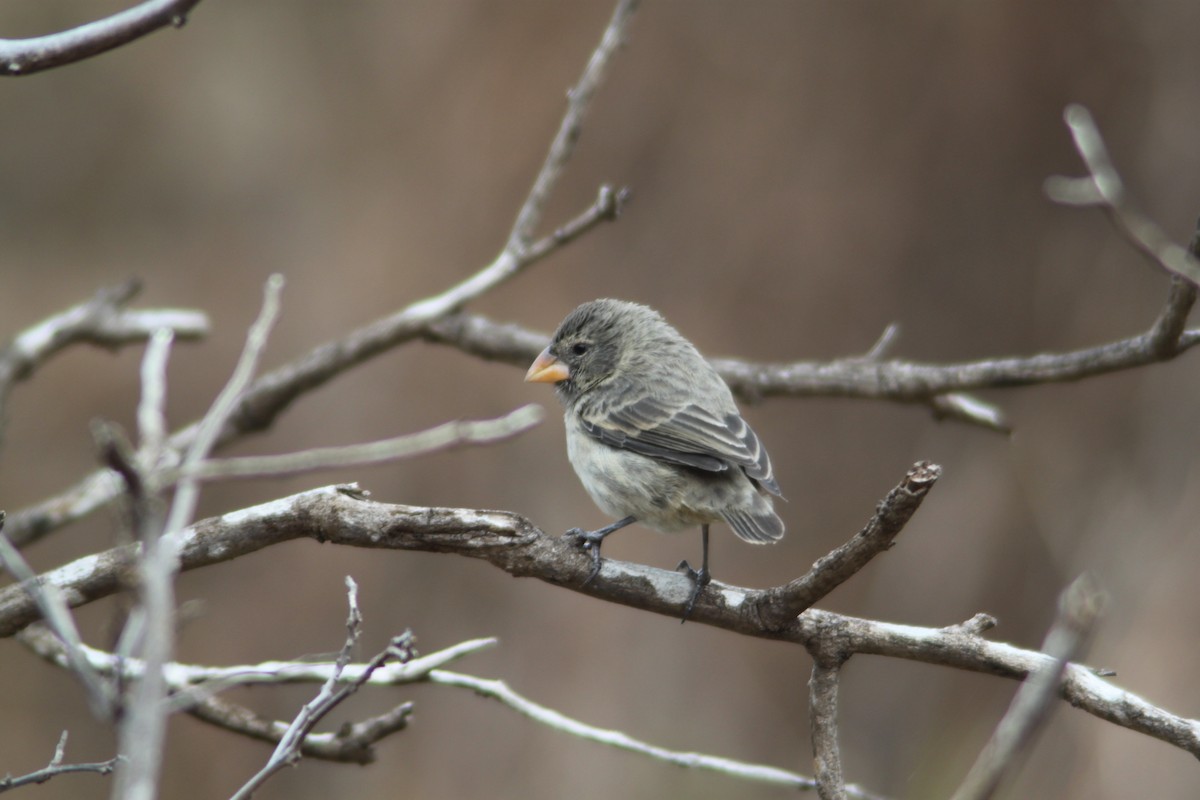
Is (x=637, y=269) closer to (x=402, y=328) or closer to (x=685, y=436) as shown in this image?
(x=402, y=328)

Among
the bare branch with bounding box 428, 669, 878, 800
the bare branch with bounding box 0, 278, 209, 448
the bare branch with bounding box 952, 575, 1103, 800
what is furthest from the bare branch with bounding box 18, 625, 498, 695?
the bare branch with bounding box 952, 575, 1103, 800

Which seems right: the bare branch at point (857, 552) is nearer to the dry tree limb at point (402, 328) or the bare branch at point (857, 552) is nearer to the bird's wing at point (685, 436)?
the bird's wing at point (685, 436)

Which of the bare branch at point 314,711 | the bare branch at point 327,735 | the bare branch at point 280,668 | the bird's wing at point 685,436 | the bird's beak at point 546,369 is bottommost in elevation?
the bare branch at point 314,711

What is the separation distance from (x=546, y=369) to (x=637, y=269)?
3463 millimetres

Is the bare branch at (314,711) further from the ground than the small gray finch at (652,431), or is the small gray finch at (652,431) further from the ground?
the small gray finch at (652,431)

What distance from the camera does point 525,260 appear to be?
479 centimetres

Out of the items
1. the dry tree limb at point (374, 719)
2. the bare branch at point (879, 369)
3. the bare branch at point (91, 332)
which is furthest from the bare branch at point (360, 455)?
the bare branch at point (91, 332)

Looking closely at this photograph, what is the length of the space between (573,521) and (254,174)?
366 centimetres

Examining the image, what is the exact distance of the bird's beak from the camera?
520 cm

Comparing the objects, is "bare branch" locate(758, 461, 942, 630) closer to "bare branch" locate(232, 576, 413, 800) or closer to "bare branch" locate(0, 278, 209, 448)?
"bare branch" locate(232, 576, 413, 800)

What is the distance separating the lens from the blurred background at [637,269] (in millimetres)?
8164

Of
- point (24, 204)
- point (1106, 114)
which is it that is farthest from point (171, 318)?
point (1106, 114)

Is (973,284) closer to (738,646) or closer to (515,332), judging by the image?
(738,646)

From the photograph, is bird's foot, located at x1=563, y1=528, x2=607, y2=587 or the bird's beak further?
the bird's beak
